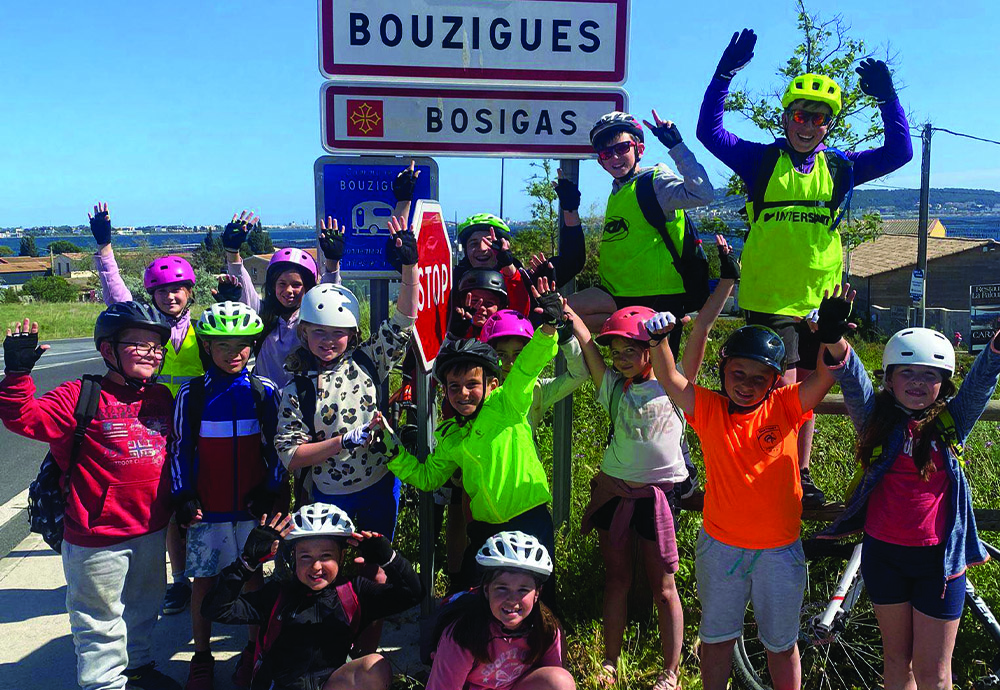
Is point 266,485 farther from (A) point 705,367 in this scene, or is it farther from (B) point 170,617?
(A) point 705,367

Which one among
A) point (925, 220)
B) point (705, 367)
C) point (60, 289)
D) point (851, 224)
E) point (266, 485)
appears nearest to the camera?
point (266, 485)

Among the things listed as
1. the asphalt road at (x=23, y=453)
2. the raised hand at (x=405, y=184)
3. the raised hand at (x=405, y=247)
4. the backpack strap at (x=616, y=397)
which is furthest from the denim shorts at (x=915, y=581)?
the asphalt road at (x=23, y=453)

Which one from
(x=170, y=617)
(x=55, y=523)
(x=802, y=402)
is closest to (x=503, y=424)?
(x=802, y=402)

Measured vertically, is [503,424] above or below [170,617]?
above

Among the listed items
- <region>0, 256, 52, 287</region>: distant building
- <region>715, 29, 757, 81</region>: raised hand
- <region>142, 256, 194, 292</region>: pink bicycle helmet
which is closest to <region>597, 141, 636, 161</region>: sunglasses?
<region>715, 29, 757, 81</region>: raised hand

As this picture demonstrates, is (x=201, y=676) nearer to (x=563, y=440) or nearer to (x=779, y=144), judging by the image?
(x=563, y=440)

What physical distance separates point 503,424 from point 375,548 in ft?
2.53

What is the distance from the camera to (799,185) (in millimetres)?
3781

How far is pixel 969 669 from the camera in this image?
3965mm

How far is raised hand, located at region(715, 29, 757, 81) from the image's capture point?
3996 mm

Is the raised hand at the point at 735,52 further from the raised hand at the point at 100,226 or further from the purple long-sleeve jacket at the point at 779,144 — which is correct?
the raised hand at the point at 100,226

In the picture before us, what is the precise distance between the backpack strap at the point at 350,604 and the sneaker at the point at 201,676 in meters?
1.03

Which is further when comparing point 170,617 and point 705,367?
point 705,367

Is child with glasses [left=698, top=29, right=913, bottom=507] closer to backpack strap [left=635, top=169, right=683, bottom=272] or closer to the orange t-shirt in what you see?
backpack strap [left=635, top=169, right=683, bottom=272]
